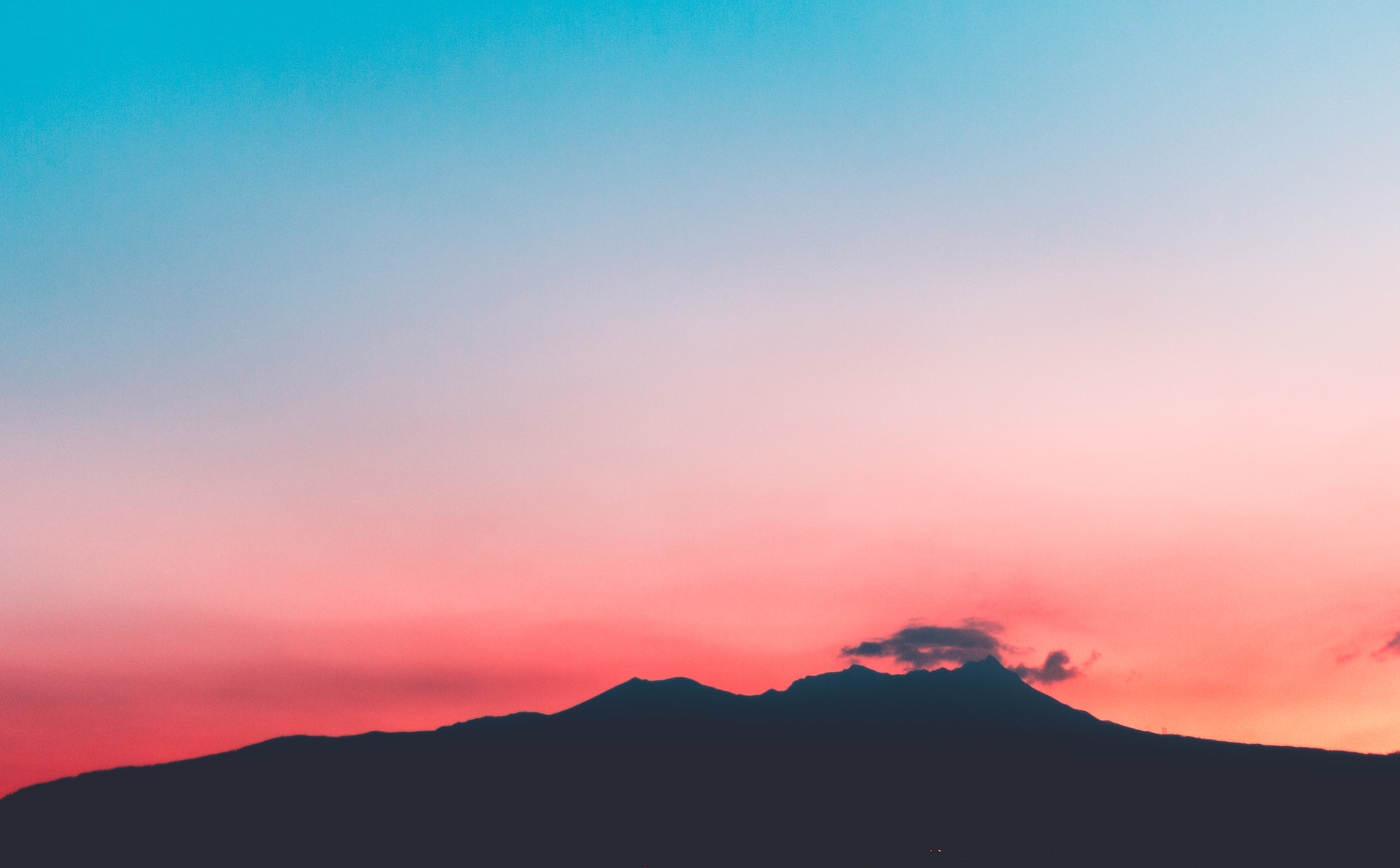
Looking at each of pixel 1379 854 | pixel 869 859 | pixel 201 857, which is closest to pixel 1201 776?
pixel 1379 854

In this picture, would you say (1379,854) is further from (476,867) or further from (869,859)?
(476,867)

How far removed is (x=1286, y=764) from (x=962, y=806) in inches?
2493

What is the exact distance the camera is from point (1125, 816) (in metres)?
182

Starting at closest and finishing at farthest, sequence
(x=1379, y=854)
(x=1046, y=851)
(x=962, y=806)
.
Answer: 1. (x=1379, y=854)
2. (x=1046, y=851)
3. (x=962, y=806)

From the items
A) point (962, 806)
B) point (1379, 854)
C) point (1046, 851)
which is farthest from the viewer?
point (962, 806)

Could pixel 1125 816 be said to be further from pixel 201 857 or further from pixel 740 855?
pixel 201 857

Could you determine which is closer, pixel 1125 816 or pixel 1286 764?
pixel 1125 816

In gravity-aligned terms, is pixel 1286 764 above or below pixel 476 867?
above

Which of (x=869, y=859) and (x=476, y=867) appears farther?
(x=476, y=867)

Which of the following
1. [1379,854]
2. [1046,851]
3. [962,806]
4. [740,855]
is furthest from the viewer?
[962,806]

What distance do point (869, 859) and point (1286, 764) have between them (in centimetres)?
8756

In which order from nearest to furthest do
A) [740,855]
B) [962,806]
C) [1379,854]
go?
[1379,854] < [740,855] < [962,806]

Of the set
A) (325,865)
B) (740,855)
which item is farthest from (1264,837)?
(325,865)

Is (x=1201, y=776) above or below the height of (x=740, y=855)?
above
